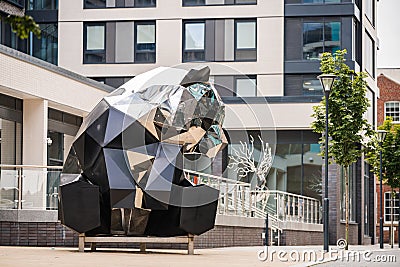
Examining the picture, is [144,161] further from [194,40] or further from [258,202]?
[194,40]

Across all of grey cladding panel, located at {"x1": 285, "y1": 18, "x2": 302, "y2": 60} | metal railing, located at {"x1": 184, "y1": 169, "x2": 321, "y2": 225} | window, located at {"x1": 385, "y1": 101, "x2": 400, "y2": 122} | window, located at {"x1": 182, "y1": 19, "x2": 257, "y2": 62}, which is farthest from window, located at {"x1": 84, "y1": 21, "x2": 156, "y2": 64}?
window, located at {"x1": 385, "y1": 101, "x2": 400, "y2": 122}

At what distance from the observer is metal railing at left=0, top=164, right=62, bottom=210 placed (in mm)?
25172

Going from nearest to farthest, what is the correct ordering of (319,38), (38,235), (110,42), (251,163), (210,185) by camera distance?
1. (38,235)
2. (210,185)
3. (251,163)
4. (319,38)
5. (110,42)

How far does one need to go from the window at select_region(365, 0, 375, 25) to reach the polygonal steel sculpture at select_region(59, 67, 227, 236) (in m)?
36.5

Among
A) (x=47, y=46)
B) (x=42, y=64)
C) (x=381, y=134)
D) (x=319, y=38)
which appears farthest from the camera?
(x=47, y=46)

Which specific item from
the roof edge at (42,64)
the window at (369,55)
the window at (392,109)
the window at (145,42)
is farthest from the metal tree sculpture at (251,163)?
the window at (392,109)

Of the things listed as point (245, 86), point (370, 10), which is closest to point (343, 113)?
point (245, 86)

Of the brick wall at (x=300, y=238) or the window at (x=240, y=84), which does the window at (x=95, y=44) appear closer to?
the window at (x=240, y=84)

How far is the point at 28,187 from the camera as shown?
2542 centimetres

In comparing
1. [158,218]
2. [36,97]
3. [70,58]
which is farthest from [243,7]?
[158,218]

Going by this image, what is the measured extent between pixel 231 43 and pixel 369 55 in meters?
10.5

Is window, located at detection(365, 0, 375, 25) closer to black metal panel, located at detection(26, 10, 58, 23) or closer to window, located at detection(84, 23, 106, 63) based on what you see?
window, located at detection(84, 23, 106, 63)

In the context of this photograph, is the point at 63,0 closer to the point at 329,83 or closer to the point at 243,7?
the point at 243,7

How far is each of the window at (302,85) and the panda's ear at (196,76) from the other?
1155 inches
